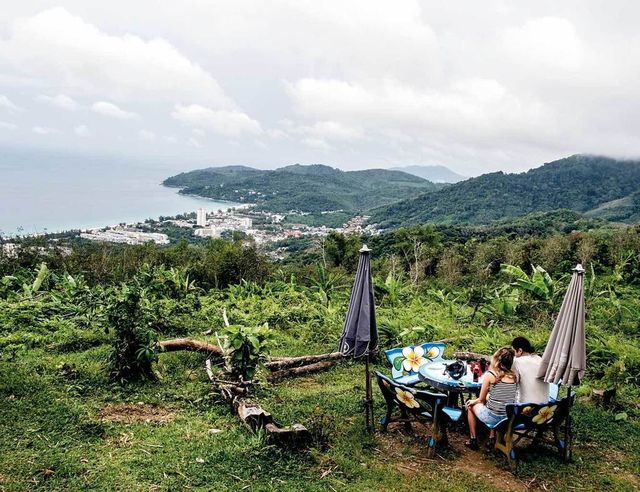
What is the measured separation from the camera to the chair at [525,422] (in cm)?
485

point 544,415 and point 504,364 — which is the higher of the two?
point 504,364

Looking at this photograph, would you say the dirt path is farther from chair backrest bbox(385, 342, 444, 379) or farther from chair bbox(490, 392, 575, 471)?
chair backrest bbox(385, 342, 444, 379)

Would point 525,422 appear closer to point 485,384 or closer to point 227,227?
point 485,384

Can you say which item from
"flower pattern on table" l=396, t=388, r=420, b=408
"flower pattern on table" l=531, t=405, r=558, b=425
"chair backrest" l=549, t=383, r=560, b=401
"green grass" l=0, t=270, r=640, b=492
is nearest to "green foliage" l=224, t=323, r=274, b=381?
"green grass" l=0, t=270, r=640, b=492

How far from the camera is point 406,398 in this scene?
5.21 metres

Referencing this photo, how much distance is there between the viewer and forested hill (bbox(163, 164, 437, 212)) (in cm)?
10325

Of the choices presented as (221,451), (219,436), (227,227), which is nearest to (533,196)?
(227,227)

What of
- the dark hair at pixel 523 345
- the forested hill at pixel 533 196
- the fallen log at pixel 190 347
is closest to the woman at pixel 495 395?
the dark hair at pixel 523 345

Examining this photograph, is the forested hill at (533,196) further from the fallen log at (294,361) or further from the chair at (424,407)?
the chair at (424,407)

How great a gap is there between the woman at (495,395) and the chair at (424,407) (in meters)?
0.21

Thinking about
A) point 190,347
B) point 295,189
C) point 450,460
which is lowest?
point 450,460

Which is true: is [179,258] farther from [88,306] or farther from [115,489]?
[115,489]

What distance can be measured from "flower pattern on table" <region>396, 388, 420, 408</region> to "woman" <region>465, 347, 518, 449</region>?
68 cm

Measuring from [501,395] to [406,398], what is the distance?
1005 millimetres
